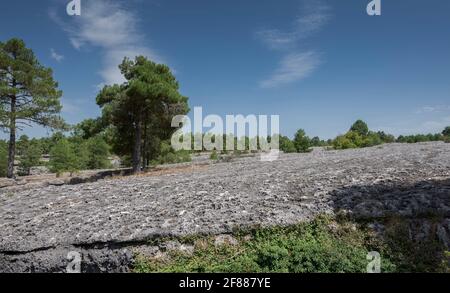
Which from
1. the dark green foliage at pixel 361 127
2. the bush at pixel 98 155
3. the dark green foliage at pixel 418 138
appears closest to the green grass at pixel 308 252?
the bush at pixel 98 155

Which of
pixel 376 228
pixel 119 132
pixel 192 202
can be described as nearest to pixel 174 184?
pixel 192 202

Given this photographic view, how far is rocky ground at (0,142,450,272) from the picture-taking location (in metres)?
8.99

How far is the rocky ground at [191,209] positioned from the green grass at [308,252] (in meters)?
0.42

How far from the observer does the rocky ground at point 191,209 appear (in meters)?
8.99

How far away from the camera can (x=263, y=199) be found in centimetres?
1082

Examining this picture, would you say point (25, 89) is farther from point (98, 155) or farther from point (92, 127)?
point (98, 155)

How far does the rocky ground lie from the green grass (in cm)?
42

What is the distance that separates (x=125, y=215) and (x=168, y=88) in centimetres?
1774

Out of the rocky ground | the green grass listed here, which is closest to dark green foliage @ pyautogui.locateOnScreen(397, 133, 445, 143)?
the rocky ground

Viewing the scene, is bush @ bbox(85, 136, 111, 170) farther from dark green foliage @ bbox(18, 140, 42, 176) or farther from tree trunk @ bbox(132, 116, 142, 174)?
tree trunk @ bbox(132, 116, 142, 174)
